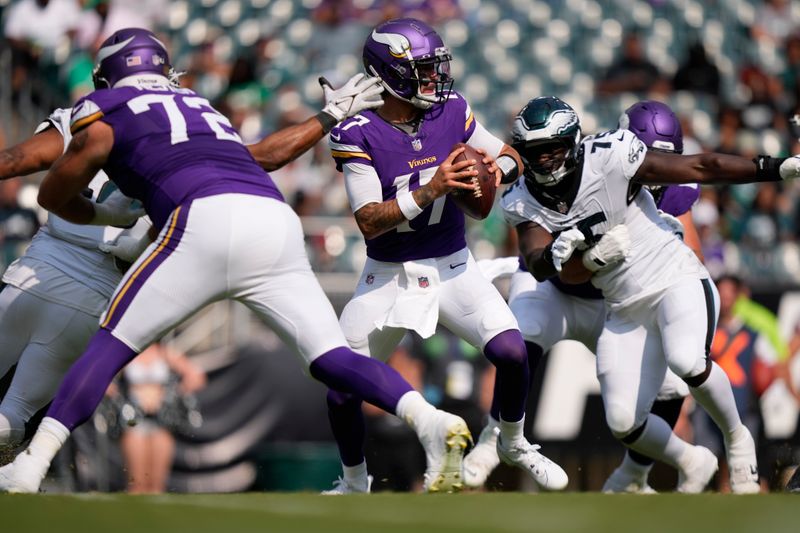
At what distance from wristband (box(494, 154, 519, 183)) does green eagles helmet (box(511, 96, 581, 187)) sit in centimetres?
13

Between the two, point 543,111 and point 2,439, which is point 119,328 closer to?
point 2,439

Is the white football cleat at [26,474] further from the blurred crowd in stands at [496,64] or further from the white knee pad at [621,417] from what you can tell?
the blurred crowd in stands at [496,64]

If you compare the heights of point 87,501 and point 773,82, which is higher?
point 87,501

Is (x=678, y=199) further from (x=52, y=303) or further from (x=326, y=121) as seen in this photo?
(x=52, y=303)

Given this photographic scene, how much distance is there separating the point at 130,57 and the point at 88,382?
1.38 metres

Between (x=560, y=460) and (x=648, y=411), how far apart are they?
316 cm

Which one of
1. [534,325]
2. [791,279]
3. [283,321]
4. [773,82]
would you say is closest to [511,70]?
[773,82]

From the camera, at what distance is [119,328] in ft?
15.3

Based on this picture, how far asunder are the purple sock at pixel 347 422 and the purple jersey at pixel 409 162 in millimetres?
698

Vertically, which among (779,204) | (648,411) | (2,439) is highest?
(2,439)

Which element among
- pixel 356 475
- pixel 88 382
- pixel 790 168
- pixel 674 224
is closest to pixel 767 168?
pixel 790 168

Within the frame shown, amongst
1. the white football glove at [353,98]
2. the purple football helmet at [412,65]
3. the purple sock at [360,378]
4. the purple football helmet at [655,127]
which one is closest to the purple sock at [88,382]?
the purple sock at [360,378]

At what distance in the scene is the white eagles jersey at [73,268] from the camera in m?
5.79

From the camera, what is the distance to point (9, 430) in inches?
227
